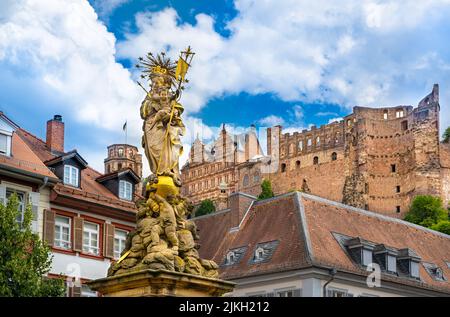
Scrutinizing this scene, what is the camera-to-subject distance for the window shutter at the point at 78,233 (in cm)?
3444

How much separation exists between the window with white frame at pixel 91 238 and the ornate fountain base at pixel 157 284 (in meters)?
23.1

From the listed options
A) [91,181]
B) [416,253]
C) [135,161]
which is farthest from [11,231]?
[135,161]

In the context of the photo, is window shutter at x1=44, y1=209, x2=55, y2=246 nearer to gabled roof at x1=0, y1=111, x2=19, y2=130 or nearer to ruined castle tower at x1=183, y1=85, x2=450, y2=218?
gabled roof at x1=0, y1=111, x2=19, y2=130

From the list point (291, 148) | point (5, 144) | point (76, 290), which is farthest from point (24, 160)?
point (291, 148)

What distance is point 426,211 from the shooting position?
10819cm

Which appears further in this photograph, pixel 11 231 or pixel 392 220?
pixel 392 220

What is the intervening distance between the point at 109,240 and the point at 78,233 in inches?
59.4

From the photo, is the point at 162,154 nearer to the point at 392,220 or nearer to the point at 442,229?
the point at 392,220

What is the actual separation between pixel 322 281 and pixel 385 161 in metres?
90.7

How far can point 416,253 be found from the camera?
45.6 metres

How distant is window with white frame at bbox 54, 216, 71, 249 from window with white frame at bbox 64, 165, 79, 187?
1.68 metres

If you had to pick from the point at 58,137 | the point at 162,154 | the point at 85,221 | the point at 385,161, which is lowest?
the point at 162,154

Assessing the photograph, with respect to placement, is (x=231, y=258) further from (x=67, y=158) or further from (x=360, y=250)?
(x=67, y=158)
